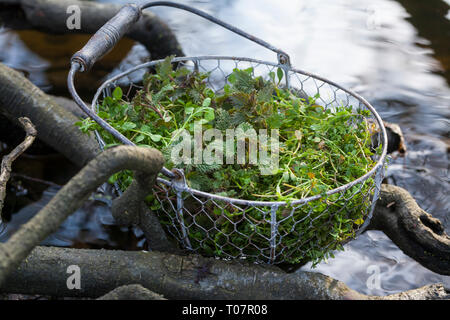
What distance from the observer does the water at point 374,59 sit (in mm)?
2043

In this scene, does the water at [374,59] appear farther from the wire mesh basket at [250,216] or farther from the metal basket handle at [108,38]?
the metal basket handle at [108,38]

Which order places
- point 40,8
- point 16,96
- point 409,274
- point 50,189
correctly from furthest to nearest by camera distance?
point 40,8 → point 50,189 → point 16,96 → point 409,274

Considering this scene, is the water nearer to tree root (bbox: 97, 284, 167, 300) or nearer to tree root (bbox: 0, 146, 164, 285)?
tree root (bbox: 97, 284, 167, 300)

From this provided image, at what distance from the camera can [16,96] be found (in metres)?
2.11

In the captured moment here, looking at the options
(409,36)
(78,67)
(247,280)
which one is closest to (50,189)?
(78,67)

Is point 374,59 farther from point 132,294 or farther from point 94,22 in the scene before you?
point 132,294

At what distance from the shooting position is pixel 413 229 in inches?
68.0

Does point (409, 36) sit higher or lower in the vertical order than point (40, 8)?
lower

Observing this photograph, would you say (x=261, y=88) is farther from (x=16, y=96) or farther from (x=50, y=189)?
(x=50, y=189)

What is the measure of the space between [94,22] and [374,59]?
1.76 metres

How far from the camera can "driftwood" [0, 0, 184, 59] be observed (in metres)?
2.98

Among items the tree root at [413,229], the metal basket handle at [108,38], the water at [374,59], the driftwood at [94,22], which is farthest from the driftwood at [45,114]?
the tree root at [413,229]

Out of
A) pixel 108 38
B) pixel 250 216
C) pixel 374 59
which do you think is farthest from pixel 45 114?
pixel 374 59
